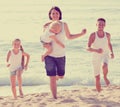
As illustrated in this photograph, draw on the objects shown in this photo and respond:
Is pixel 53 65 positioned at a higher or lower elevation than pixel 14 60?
lower

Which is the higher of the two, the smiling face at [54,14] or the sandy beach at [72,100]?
the smiling face at [54,14]

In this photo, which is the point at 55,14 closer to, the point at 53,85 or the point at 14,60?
the point at 14,60

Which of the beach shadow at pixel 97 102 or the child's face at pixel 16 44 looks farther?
the child's face at pixel 16 44

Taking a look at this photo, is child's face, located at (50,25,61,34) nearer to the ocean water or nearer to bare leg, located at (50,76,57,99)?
bare leg, located at (50,76,57,99)

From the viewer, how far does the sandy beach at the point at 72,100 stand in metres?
7.10

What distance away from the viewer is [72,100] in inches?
290

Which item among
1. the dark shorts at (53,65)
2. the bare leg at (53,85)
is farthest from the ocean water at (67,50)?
the dark shorts at (53,65)

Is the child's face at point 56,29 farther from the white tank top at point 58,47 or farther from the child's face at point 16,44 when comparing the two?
the child's face at point 16,44

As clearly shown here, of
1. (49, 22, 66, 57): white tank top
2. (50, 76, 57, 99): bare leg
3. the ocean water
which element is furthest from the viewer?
the ocean water

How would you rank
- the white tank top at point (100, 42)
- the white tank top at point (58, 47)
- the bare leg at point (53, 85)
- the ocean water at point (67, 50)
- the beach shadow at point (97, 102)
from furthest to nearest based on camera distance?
the ocean water at point (67, 50)
the white tank top at point (100, 42)
the bare leg at point (53, 85)
the white tank top at point (58, 47)
the beach shadow at point (97, 102)

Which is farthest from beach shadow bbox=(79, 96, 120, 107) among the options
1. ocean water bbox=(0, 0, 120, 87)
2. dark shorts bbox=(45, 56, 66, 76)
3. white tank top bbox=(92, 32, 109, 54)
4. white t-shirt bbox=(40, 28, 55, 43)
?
ocean water bbox=(0, 0, 120, 87)

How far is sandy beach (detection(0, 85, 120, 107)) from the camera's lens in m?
7.10

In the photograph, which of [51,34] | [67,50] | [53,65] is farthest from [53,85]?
[67,50]

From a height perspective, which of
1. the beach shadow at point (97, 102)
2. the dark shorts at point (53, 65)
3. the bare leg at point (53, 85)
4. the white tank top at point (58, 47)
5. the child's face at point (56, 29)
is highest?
the child's face at point (56, 29)
